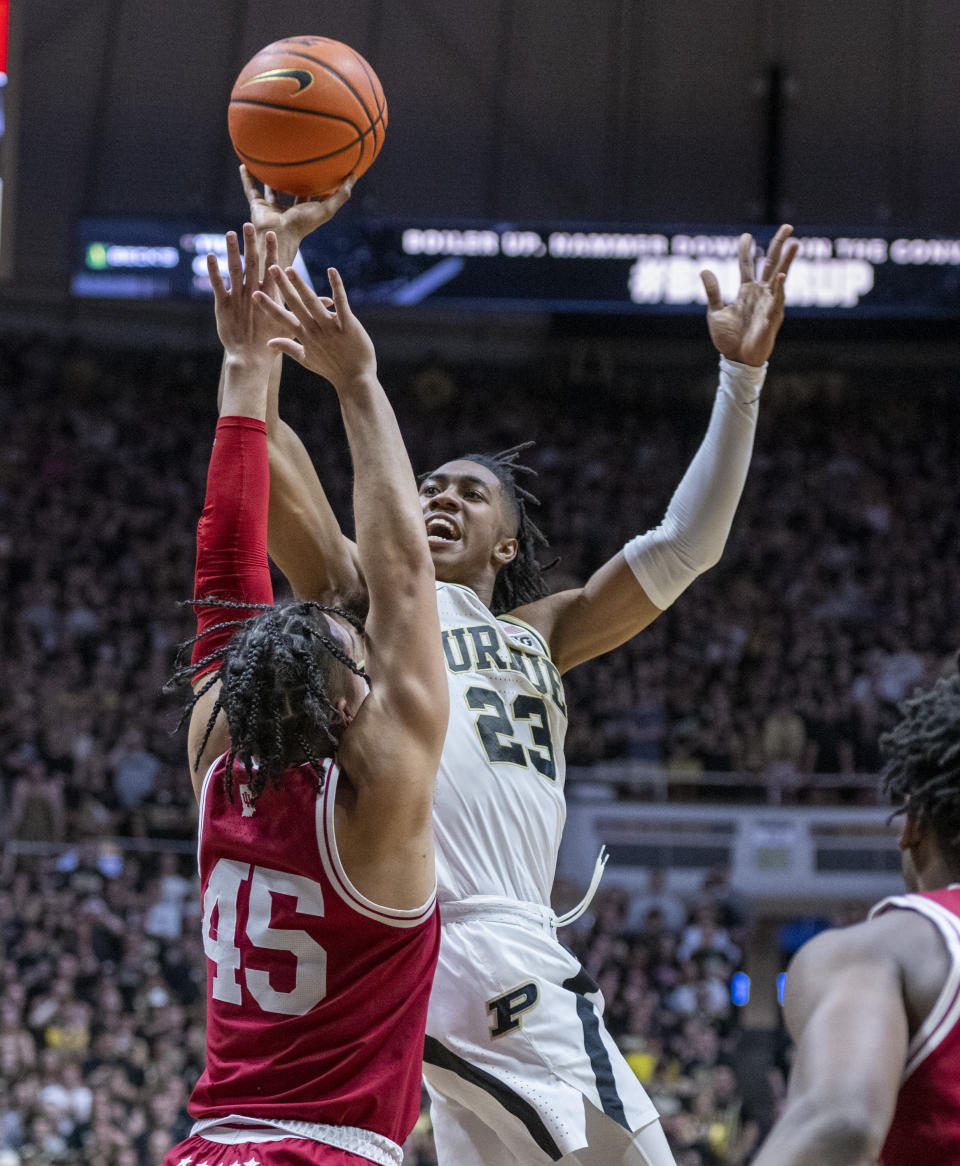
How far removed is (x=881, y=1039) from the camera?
1.55 meters

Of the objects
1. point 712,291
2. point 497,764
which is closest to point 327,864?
point 497,764

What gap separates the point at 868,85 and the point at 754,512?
4.57 metres

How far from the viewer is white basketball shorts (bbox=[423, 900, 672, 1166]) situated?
113 inches

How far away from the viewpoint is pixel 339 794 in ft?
6.91

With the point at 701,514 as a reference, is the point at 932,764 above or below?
below

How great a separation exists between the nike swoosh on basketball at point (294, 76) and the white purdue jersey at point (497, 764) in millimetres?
1331

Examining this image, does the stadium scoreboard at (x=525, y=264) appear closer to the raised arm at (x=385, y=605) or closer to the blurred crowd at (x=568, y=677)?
the blurred crowd at (x=568, y=677)

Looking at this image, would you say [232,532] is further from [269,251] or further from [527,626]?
[527,626]

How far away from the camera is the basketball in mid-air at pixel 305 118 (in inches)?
136

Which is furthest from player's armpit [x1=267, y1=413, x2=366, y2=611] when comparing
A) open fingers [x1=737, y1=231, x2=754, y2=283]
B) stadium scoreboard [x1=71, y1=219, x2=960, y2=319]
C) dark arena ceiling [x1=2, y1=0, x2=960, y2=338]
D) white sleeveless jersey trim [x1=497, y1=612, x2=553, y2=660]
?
dark arena ceiling [x1=2, y1=0, x2=960, y2=338]

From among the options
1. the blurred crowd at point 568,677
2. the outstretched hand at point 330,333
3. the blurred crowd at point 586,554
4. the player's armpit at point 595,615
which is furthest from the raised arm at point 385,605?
the blurred crowd at point 586,554

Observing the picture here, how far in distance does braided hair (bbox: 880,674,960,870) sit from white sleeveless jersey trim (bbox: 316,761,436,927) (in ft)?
2.40

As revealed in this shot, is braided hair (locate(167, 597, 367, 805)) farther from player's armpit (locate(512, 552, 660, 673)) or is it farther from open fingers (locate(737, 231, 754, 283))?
open fingers (locate(737, 231, 754, 283))

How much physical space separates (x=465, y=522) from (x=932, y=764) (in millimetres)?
1833
